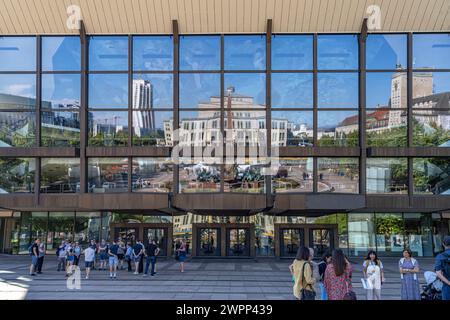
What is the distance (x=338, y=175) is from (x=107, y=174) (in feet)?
41.0

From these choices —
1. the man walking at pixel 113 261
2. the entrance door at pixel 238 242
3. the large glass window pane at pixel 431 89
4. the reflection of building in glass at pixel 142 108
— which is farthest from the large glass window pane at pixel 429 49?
the man walking at pixel 113 261

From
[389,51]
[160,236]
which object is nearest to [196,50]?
[389,51]

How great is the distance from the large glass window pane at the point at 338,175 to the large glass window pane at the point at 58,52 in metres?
14.6

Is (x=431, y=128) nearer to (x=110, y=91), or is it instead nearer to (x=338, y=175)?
(x=338, y=175)

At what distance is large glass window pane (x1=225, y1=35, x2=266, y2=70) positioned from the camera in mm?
25844

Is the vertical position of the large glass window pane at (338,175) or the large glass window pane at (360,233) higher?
the large glass window pane at (338,175)

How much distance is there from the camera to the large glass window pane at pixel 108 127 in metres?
26.0

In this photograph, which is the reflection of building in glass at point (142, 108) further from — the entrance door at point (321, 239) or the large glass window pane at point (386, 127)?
the large glass window pane at point (386, 127)

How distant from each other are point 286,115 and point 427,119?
750 cm

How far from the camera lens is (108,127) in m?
26.1

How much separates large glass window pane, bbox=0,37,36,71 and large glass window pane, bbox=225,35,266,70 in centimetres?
1059

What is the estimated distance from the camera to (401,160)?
25.9 metres
